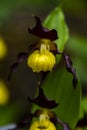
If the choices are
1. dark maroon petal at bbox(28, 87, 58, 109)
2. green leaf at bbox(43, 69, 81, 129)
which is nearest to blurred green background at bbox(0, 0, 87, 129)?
green leaf at bbox(43, 69, 81, 129)

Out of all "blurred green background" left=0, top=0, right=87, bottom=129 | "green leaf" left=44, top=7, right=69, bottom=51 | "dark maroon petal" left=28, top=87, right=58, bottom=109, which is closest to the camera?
"dark maroon petal" left=28, top=87, right=58, bottom=109

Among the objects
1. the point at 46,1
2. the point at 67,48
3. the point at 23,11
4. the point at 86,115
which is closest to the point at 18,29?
the point at 23,11

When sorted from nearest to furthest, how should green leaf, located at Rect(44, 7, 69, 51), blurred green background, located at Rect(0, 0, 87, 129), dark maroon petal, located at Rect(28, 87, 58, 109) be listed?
dark maroon petal, located at Rect(28, 87, 58, 109)
green leaf, located at Rect(44, 7, 69, 51)
blurred green background, located at Rect(0, 0, 87, 129)

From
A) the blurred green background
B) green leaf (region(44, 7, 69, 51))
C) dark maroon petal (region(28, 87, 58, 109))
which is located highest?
green leaf (region(44, 7, 69, 51))

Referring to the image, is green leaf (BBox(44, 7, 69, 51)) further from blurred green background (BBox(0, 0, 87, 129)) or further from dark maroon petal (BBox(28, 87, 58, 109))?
blurred green background (BBox(0, 0, 87, 129))

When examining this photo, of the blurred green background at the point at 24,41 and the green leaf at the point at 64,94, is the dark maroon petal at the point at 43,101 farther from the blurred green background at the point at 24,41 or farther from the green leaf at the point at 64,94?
the blurred green background at the point at 24,41

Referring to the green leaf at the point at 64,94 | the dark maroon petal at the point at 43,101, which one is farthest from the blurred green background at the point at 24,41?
the dark maroon petal at the point at 43,101

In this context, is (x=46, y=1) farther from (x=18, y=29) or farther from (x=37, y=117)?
(x=37, y=117)

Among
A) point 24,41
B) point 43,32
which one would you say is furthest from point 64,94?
point 24,41

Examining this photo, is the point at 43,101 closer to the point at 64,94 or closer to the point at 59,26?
the point at 64,94
